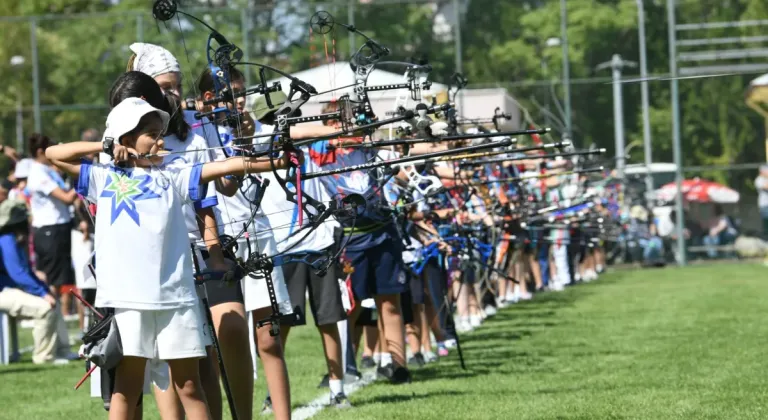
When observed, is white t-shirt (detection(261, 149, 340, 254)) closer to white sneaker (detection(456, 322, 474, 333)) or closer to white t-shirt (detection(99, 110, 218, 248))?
white t-shirt (detection(99, 110, 218, 248))

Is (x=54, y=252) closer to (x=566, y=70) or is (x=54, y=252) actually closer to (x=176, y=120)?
(x=176, y=120)

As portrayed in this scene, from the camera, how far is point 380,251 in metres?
9.95

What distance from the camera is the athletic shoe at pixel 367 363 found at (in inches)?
458

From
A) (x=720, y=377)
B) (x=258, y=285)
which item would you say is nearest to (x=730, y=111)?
(x=720, y=377)

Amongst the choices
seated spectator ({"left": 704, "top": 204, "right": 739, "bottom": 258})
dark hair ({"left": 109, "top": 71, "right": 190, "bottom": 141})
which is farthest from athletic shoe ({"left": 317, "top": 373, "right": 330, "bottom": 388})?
seated spectator ({"left": 704, "top": 204, "right": 739, "bottom": 258})

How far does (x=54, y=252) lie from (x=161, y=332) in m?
9.83

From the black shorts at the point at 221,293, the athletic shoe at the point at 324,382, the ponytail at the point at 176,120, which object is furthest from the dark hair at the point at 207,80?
the athletic shoe at the point at 324,382

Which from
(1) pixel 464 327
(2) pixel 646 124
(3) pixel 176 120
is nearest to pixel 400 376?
(3) pixel 176 120

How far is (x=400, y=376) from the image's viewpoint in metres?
10.0

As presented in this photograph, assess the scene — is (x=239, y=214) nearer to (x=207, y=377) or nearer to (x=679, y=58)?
(x=207, y=377)

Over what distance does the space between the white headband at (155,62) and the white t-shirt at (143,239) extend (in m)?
1.06

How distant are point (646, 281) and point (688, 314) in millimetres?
8957

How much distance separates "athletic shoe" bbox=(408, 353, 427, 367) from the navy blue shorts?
66.1 inches

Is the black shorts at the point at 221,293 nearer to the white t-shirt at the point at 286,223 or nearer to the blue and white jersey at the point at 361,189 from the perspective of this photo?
the white t-shirt at the point at 286,223
